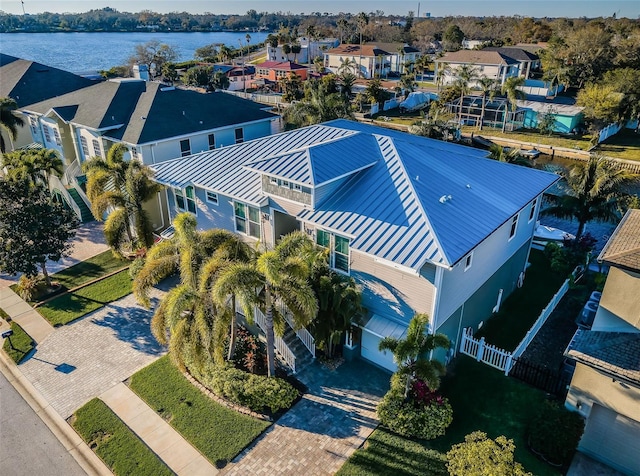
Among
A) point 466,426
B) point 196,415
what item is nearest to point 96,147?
point 196,415

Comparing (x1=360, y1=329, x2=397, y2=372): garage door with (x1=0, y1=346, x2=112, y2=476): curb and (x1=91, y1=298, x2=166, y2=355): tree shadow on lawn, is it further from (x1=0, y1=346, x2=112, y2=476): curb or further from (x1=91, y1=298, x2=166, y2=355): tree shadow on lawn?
(x1=0, y1=346, x2=112, y2=476): curb

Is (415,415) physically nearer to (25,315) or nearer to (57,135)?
(25,315)

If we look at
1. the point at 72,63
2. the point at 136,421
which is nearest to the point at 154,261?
the point at 136,421

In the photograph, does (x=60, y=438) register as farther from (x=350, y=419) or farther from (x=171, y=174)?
(x=171, y=174)

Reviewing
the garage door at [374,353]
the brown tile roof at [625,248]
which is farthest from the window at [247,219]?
the brown tile roof at [625,248]

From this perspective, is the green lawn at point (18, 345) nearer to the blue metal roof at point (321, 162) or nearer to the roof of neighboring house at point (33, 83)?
the blue metal roof at point (321, 162)

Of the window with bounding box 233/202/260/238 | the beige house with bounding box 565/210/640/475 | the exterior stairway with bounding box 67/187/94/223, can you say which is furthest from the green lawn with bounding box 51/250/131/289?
the beige house with bounding box 565/210/640/475

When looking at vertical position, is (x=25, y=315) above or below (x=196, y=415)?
below
